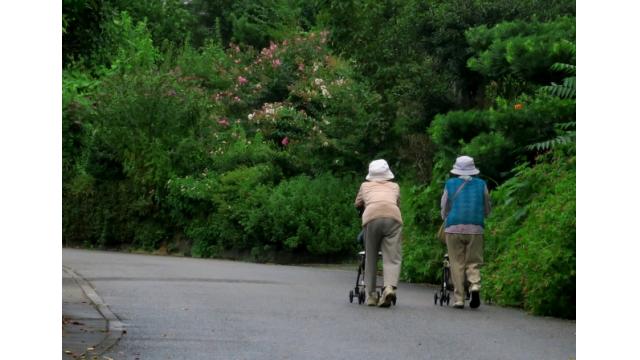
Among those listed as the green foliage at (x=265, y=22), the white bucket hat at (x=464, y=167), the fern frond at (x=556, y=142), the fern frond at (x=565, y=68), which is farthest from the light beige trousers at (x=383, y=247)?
the green foliage at (x=265, y=22)

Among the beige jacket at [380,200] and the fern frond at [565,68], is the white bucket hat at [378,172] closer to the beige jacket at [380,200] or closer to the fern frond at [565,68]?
the beige jacket at [380,200]

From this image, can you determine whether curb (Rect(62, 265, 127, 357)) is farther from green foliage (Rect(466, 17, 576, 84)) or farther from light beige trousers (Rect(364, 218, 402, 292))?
green foliage (Rect(466, 17, 576, 84))

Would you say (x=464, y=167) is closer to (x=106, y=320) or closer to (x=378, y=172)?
(x=378, y=172)

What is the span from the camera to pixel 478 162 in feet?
71.5

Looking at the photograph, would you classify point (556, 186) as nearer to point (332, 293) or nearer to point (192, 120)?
point (332, 293)

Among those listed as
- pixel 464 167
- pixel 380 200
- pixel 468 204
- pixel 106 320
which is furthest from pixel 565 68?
pixel 106 320

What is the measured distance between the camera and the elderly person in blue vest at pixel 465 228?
17.0 m

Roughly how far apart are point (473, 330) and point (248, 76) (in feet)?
101

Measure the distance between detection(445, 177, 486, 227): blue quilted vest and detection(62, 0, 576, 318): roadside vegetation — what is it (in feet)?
2.30

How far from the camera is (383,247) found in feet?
55.7

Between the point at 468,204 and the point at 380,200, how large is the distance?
107 centimetres

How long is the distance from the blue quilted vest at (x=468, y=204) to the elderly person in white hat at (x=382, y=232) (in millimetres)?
680

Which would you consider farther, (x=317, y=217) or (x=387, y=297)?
(x=317, y=217)

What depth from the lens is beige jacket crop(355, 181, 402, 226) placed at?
55.2ft
